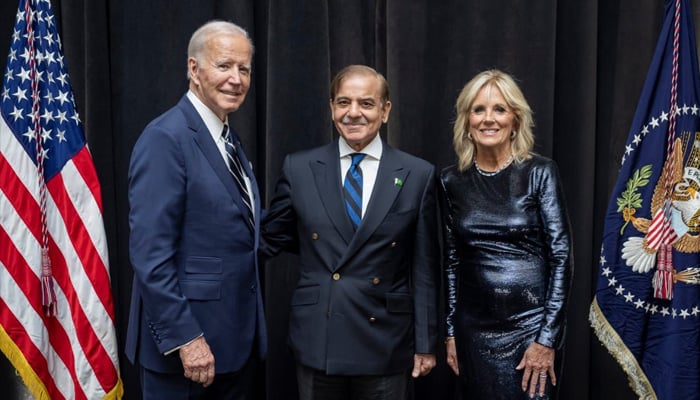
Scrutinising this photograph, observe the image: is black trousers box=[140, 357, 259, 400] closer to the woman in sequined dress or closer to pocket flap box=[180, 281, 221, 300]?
pocket flap box=[180, 281, 221, 300]

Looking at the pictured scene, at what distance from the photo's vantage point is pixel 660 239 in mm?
2305

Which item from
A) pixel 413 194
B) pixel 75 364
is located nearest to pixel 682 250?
pixel 413 194

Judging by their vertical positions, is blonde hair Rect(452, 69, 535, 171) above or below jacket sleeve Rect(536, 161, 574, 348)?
above

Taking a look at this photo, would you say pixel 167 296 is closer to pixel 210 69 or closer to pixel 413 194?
pixel 210 69

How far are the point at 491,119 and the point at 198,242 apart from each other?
1044 millimetres

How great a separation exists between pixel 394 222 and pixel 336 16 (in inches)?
51.2

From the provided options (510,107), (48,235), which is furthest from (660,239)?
(48,235)

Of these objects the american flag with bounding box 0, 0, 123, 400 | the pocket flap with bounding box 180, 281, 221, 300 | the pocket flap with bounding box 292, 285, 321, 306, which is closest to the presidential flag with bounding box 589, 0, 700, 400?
the pocket flap with bounding box 292, 285, 321, 306

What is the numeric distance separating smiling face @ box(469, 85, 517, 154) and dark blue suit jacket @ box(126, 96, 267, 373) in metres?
0.83

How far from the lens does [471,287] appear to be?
2.14 metres

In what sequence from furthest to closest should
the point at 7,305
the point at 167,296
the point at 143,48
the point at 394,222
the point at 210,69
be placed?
the point at 143,48
the point at 7,305
the point at 394,222
the point at 210,69
the point at 167,296

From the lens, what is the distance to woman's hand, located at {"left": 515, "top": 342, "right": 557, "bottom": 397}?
202cm

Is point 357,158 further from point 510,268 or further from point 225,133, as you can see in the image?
point 510,268

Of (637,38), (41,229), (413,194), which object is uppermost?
(637,38)
